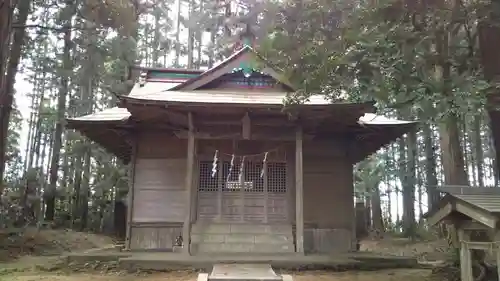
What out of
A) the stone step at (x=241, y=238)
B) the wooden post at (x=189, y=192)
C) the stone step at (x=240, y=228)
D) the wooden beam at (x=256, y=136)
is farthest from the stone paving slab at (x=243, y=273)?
the wooden beam at (x=256, y=136)

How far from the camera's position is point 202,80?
37.1 feet

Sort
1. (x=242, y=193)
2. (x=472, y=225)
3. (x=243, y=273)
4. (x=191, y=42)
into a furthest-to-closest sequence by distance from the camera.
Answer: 1. (x=191, y=42)
2. (x=242, y=193)
3. (x=243, y=273)
4. (x=472, y=225)

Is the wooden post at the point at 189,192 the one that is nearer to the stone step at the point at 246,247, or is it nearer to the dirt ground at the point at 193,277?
the stone step at the point at 246,247

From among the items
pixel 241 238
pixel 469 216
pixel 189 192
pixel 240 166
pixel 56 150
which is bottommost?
pixel 241 238

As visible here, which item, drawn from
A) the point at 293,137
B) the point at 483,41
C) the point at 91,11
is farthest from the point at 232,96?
the point at 483,41

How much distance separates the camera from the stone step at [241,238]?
33.2ft

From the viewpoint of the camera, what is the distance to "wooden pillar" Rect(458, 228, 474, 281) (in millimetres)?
5910

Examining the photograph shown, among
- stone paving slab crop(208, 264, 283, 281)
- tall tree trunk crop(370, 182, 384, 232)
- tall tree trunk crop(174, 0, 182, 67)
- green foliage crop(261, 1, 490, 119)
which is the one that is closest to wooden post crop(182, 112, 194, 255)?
stone paving slab crop(208, 264, 283, 281)

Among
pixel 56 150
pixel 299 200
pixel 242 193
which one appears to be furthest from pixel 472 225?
pixel 56 150

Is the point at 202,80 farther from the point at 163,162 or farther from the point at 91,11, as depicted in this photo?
the point at 91,11

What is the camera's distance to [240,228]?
10.4 m

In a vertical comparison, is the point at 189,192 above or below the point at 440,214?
above

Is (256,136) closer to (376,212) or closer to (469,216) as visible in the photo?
(469,216)

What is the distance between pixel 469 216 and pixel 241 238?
5623mm
